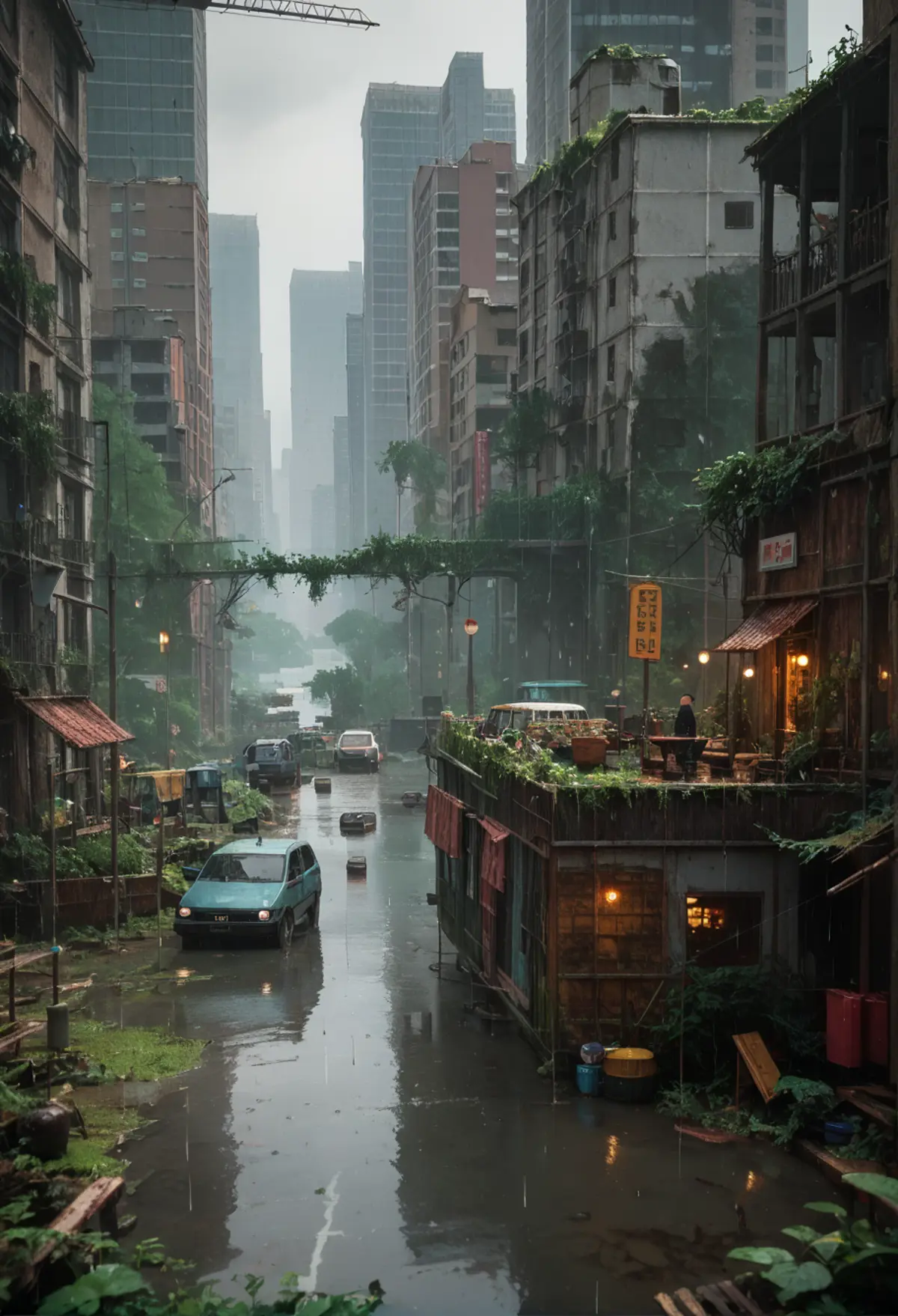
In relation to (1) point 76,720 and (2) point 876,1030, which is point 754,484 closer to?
(2) point 876,1030

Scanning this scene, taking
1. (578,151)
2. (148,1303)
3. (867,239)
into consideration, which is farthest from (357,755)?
(148,1303)

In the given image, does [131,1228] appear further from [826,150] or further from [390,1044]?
[826,150]

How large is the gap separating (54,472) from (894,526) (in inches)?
1006

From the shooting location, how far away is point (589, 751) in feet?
62.2

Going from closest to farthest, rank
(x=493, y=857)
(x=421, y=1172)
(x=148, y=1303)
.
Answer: (x=148, y=1303)
(x=421, y=1172)
(x=493, y=857)

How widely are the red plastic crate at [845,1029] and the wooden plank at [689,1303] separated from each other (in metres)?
5.24

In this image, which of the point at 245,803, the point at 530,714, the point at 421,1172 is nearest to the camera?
the point at 421,1172

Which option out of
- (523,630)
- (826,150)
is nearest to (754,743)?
(826,150)

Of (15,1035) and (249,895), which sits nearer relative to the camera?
(15,1035)

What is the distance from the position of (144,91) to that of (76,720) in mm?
120928

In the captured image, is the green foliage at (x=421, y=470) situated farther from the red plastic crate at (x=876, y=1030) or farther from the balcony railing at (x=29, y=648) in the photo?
the red plastic crate at (x=876, y=1030)

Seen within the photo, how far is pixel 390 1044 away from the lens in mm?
18453

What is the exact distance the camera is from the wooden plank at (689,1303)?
990 cm

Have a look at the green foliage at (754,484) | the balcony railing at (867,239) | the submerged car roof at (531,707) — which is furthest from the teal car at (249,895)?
the balcony railing at (867,239)
